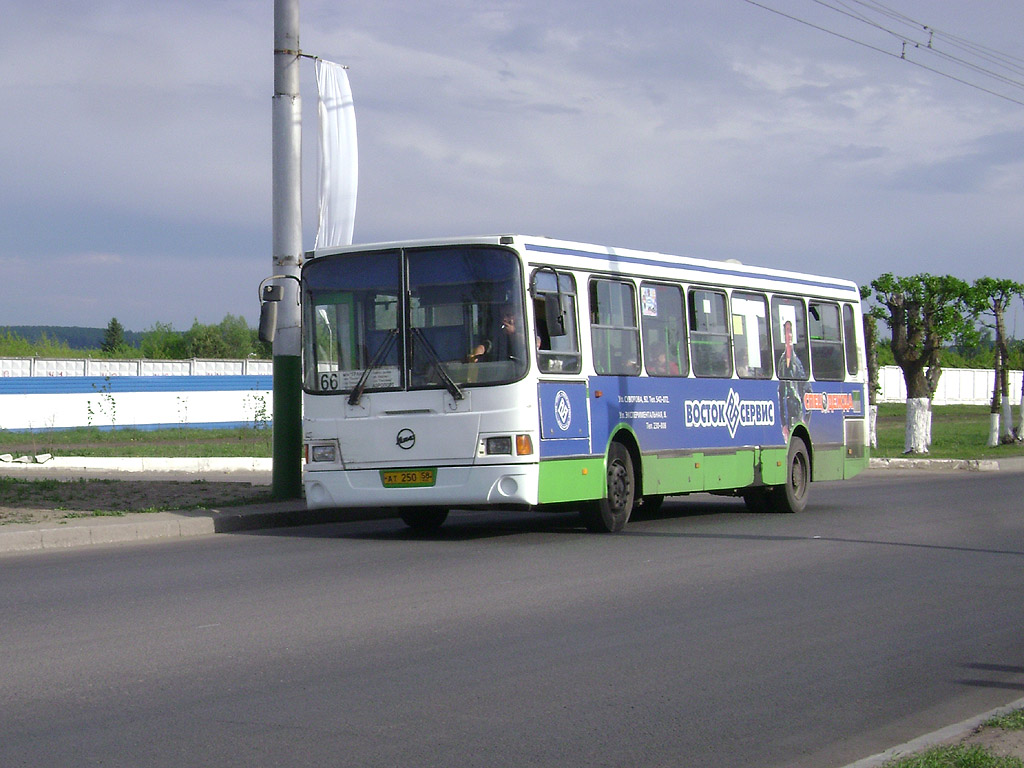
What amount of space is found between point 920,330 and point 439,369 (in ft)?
86.1

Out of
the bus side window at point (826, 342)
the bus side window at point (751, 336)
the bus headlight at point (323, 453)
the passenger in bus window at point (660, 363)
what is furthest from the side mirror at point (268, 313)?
the bus side window at point (826, 342)

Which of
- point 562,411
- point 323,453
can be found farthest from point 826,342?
point 323,453

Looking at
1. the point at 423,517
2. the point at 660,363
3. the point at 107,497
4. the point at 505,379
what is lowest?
the point at 423,517

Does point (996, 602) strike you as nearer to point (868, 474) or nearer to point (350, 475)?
point (350, 475)

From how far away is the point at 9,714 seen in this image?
5.99 m

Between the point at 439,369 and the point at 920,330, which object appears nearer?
the point at 439,369

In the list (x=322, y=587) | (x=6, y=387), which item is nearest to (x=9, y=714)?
(x=322, y=587)

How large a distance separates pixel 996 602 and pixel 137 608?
6.16m

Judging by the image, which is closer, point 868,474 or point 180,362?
point 868,474

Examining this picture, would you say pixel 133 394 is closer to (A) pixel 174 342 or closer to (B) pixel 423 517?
(B) pixel 423 517

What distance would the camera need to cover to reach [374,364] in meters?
13.8

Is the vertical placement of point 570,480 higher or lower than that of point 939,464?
higher

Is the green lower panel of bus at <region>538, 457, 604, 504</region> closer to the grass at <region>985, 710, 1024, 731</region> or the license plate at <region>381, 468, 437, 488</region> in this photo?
the license plate at <region>381, 468, 437, 488</region>

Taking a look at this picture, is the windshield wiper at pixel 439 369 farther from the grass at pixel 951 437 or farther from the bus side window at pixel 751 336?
the grass at pixel 951 437
